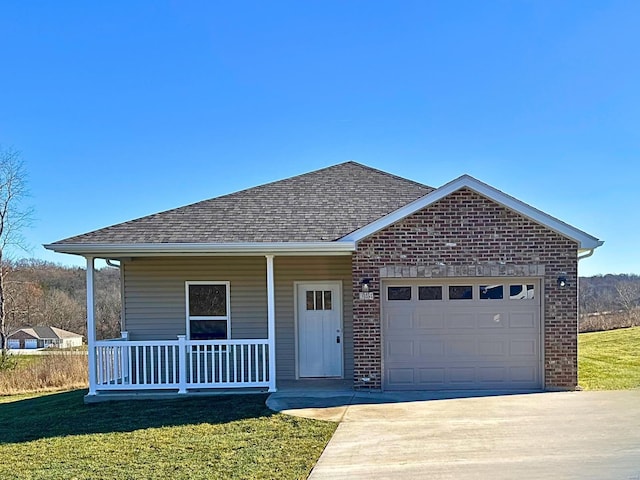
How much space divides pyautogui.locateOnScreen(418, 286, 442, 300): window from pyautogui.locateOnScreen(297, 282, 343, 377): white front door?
2.03 meters

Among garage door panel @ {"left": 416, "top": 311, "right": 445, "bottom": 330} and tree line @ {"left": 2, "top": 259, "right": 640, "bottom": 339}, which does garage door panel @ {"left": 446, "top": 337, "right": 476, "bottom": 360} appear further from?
tree line @ {"left": 2, "top": 259, "right": 640, "bottom": 339}

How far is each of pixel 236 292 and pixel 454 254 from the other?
4.79 meters

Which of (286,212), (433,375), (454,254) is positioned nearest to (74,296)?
(286,212)

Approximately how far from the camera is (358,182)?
13414 millimetres

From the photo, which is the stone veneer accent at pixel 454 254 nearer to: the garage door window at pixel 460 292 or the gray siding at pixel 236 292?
the garage door window at pixel 460 292

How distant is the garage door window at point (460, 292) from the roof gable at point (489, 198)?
5.60 feet

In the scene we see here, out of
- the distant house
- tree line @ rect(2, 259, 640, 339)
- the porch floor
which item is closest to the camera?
the porch floor

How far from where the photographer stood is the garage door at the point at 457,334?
392 inches

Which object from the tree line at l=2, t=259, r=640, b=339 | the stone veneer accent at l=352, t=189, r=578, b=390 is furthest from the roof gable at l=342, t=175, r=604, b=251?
the tree line at l=2, t=259, r=640, b=339

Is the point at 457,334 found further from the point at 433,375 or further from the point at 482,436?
the point at 482,436

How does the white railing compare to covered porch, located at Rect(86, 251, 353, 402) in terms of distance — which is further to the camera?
covered porch, located at Rect(86, 251, 353, 402)

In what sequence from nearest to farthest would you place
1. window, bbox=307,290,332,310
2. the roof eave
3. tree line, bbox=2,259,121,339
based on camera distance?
the roof eave < window, bbox=307,290,332,310 < tree line, bbox=2,259,121,339

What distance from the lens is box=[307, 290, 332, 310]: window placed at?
1142 centimetres

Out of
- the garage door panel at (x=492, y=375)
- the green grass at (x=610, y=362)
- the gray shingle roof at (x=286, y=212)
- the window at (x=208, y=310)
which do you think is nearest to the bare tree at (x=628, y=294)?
the green grass at (x=610, y=362)
